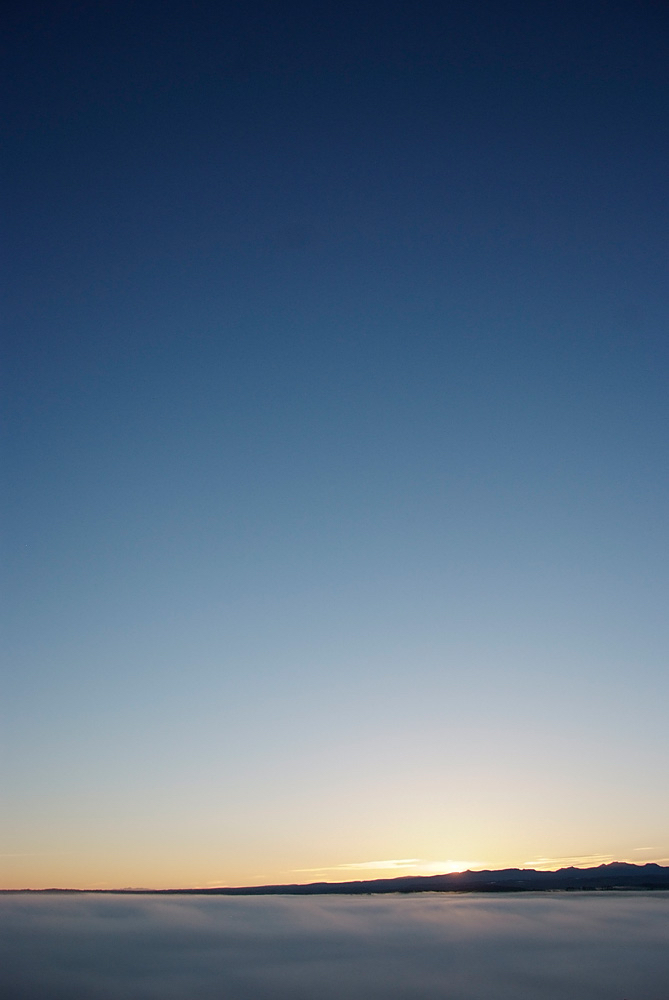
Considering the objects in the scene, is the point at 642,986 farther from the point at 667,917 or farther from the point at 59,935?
the point at 59,935

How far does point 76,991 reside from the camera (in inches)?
802

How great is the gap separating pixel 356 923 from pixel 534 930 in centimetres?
1178

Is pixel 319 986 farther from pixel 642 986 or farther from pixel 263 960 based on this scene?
pixel 642 986

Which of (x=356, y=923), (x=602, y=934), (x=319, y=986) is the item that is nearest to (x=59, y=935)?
(x=356, y=923)

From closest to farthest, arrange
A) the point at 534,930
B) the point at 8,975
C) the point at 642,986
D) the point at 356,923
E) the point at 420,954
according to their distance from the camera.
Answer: the point at 642,986 → the point at 8,975 → the point at 420,954 → the point at 534,930 → the point at 356,923

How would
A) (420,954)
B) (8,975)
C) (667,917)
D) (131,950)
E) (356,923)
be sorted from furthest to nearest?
(356,923) < (667,917) < (131,950) < (420,954) < (8,975)

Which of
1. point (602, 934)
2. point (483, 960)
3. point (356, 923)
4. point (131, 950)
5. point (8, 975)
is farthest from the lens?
point (356, 923)

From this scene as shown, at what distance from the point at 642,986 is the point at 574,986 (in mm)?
1770

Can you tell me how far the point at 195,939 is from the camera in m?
33.2

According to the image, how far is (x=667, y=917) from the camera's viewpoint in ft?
127

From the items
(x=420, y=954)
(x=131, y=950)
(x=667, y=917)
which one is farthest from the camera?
(x=667, y=917)

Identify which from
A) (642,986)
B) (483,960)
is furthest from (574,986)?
(483,960)

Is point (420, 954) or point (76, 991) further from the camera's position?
point (420, 954)

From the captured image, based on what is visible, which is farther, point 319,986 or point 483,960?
point 483,960
